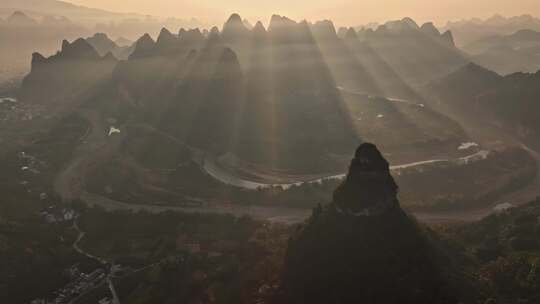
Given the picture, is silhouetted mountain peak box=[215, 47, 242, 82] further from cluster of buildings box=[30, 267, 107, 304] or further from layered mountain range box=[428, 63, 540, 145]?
cluster of buildings box=[30, 267, 107, 304]

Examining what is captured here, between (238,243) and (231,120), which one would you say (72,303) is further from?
(231,120)

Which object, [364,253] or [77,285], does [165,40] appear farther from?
[364,253]

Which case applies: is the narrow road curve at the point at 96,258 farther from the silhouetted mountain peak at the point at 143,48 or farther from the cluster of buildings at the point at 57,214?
the silhouetted mountain peak at the point at 143,48

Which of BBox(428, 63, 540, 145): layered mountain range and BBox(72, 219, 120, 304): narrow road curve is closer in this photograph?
BBox(72, 219, 120, 304): narrow road curve

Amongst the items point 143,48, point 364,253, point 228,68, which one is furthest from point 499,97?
point 143,48

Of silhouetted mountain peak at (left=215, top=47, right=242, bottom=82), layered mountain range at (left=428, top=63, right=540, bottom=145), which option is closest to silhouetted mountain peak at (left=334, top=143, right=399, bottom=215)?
layered mountain range at (left=428, top=63, right=540, bottom=145)

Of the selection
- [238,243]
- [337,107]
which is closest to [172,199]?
[238,243]
